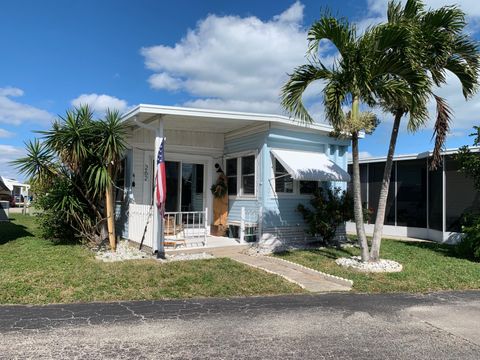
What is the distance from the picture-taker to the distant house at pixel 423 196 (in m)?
13.5

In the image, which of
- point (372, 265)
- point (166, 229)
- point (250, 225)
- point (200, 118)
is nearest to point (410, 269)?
point (372, 265)

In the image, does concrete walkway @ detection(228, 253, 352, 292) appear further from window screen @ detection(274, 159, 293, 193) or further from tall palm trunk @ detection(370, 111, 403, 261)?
window screen @ detection(274, 159, 293, 193)

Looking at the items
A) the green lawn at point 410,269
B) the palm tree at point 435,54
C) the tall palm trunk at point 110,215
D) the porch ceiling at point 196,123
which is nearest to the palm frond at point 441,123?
the palm tree at point 435,54

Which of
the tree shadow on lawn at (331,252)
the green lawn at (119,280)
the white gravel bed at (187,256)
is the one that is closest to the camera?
the green lawn at (119,280)

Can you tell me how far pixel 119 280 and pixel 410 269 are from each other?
626 centimetres

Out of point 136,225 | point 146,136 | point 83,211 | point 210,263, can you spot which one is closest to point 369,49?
point 210,263

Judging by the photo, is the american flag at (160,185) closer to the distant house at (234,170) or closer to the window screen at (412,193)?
the distant house at (234,170)

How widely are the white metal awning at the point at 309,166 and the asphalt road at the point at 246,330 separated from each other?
15.0ft

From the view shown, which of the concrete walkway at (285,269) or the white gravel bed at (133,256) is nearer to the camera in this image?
the concrete walkway at (285,269)

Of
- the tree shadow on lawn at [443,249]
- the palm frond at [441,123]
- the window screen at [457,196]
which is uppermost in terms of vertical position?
the palm frond at [441,123]

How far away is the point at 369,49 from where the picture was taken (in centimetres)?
779

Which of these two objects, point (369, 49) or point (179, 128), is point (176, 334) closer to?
point (369, 49)

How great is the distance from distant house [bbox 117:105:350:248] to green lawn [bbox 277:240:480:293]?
152cm

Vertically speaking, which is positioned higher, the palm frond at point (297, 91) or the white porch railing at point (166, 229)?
the palm frond at point (297, 91)
